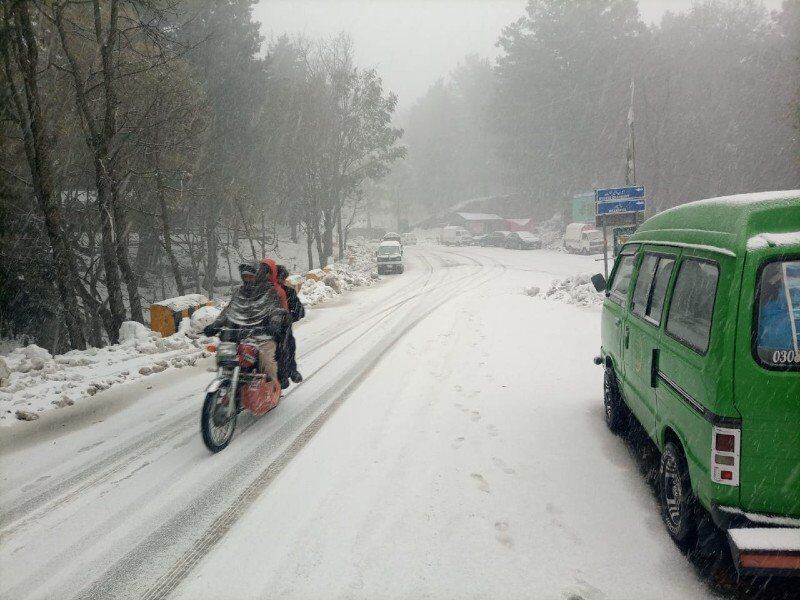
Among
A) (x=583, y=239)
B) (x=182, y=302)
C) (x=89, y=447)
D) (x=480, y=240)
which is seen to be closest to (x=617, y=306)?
(x=89, y=447)

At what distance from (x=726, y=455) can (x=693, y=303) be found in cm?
104

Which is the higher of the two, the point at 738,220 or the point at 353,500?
the point at 738,220

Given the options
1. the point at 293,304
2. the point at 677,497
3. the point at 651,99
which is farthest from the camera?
the point at 651,99

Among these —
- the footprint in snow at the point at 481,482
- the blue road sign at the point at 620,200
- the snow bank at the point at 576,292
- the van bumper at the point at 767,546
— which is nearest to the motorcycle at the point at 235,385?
the footprint in snow at the point at 481,482

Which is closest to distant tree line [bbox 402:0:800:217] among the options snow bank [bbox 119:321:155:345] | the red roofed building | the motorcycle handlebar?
the red roofed building

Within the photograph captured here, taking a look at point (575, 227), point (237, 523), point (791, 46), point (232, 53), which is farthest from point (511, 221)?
point (237, 523)

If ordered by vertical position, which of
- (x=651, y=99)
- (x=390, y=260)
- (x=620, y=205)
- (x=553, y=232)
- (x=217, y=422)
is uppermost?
(x=651, y=99)

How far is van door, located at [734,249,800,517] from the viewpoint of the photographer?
2.68 metres

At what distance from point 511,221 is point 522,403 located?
58461 mm

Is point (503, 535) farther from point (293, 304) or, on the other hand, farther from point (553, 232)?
point (553, 232)

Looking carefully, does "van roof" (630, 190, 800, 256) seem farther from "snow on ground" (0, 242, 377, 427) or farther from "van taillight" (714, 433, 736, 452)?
"snow on ground" (0, 242, 377, 427)

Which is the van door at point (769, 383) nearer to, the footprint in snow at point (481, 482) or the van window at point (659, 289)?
the van window at point (659, 289)

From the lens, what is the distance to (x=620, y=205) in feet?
45.2

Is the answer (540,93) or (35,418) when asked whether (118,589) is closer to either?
(35,418)
